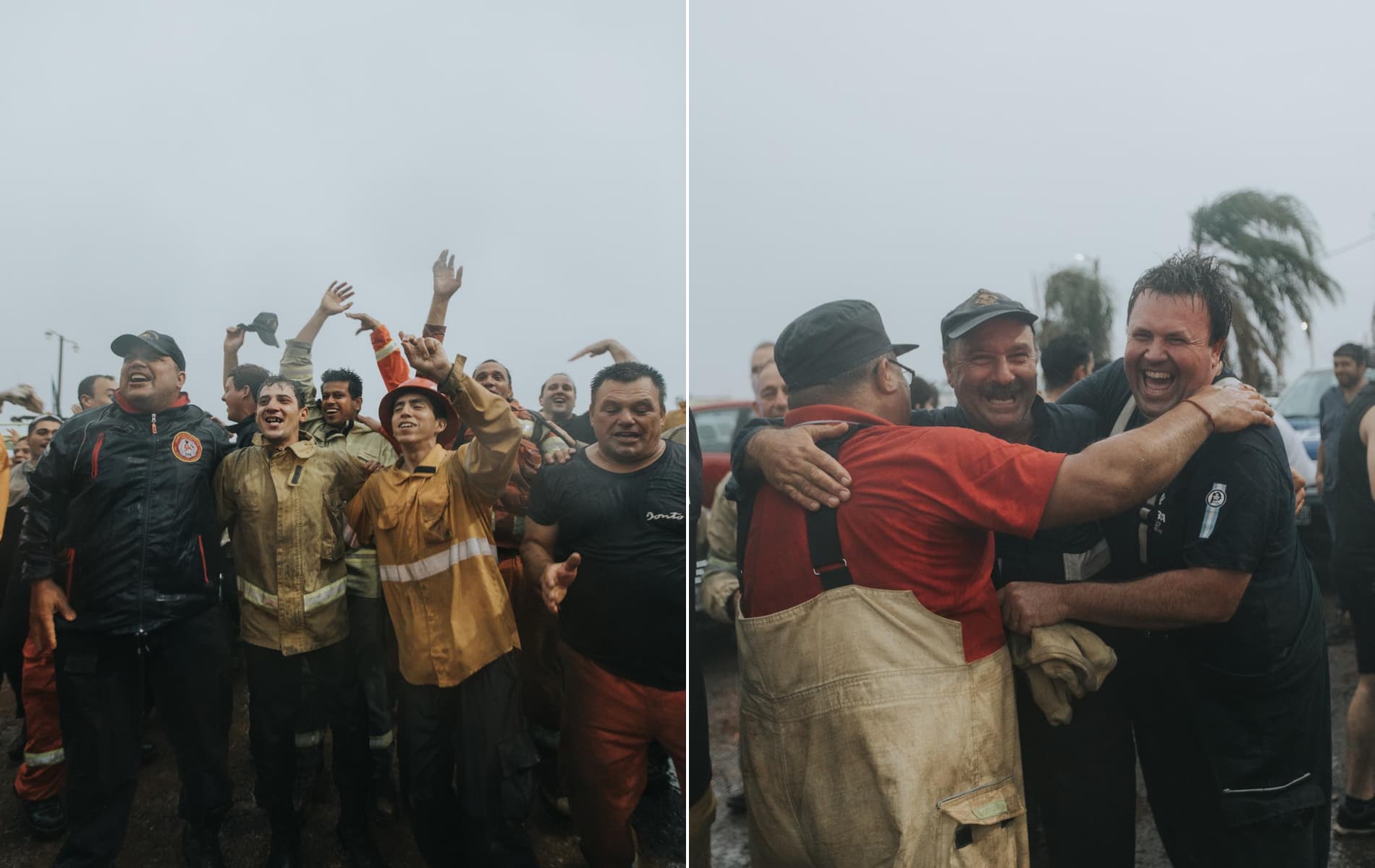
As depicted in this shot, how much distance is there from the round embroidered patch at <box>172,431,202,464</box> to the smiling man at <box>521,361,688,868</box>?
101 cm

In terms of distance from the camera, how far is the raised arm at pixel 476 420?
7.34 ft

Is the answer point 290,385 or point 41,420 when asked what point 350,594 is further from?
point 41,420

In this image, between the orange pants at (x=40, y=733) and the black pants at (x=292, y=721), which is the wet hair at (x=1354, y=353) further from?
the orange pants at (x=40, y=733)

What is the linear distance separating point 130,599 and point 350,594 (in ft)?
2.01

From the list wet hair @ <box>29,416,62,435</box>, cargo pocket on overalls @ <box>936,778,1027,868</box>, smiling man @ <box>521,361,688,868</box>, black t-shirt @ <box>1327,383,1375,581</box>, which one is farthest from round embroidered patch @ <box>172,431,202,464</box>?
black t-shirt @ <box>1327,383,1375,581</box>

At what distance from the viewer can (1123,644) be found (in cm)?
198

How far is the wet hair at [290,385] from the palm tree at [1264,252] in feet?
8.09

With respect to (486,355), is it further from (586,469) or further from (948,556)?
(948,556)

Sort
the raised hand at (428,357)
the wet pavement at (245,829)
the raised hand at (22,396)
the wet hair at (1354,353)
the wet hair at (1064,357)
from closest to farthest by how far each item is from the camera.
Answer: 1. the wet hair at (1064,357)
2. the wet hair at (1354,353)
3. the raised hand at (428,357)
4. the wet pavement at (245,829)
5. the raised hand at (22,396)

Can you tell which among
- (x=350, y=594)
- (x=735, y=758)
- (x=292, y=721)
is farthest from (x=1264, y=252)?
(x=292, y=721)

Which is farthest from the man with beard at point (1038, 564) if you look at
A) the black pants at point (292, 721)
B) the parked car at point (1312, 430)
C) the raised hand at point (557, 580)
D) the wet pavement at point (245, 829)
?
the black pants at point (292, 721)

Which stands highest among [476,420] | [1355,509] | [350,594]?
[476,420]

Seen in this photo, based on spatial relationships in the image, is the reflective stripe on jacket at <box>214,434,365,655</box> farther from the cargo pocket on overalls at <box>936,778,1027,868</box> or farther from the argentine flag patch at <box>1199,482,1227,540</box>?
the argentine flag patch at <box>1199,482,1227,540</box>

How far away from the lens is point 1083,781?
2.09 meters
